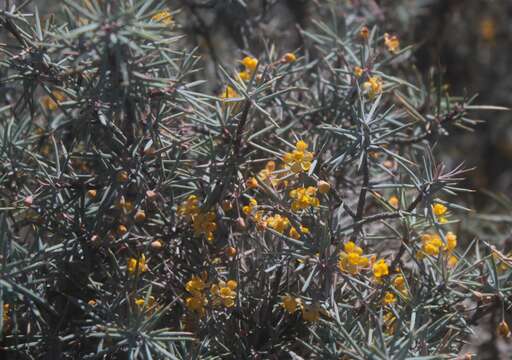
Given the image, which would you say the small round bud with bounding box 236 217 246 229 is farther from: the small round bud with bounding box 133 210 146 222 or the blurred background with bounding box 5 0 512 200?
the blurred background with bounding box 5 0 512 200

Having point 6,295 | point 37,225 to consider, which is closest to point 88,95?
point 37,225

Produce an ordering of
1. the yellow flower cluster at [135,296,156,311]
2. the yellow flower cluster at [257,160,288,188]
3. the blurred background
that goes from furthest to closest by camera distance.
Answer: the blurred background, the yellow flower cluster at [257,160,288,188], the yellow flower cluster at [135,296,156,311]

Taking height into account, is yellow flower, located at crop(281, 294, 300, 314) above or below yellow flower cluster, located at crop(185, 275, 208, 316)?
below

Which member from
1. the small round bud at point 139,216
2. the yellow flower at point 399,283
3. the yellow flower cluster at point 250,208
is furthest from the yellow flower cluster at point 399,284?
the small round bud at point 139,216

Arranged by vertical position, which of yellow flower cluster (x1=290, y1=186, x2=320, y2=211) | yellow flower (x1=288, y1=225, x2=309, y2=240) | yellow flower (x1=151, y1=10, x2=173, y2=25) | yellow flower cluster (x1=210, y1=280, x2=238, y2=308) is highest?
yellow flower (x1=151, y1=10, x2=173, y2=25)

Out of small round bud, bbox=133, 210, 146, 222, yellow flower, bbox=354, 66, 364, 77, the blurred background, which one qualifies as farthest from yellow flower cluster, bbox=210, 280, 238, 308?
the blurred background

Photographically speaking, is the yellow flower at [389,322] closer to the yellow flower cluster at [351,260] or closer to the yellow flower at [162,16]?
the yellow flower cluster at [351,260]
